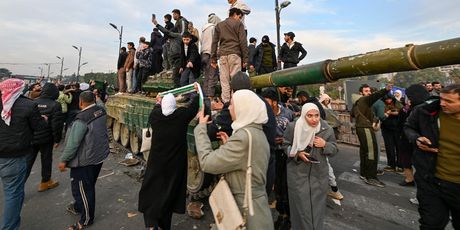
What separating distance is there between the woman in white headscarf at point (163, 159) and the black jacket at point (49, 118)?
10.4ft

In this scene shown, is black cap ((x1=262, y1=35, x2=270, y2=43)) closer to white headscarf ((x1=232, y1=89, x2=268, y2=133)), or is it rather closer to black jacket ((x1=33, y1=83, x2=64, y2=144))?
black jacket ((x1=33, y1=83, x2=64, y2=144))

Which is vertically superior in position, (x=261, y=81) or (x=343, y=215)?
(x=261, y=81)

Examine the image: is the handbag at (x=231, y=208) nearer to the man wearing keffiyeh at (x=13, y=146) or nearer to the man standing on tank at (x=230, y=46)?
the man wearing keffiyeh at (x=13, y=146)

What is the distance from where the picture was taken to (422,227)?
2613 millimetres

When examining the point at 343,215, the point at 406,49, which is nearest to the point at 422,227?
the point at 343,215

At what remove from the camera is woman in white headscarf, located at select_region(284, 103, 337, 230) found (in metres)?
2.84

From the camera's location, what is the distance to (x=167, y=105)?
2.97 meters

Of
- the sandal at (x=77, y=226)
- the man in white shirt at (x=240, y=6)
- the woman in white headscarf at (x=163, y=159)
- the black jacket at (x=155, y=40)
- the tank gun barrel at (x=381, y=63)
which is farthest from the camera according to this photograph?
the black jacket at (x=155, y=40)

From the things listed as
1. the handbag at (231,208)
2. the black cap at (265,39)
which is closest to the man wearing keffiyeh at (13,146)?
the handbag at (231,208)

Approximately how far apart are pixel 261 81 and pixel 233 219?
9.81 feet

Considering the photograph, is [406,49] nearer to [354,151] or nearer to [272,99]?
[272,99]

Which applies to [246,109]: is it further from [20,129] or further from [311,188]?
[20,129]

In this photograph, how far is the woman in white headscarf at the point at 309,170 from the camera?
2.84 metres

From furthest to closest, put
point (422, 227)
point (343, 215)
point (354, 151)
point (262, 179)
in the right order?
point (354, 151)
point (343, 215)
point (422, 227)
point (262, 179)
